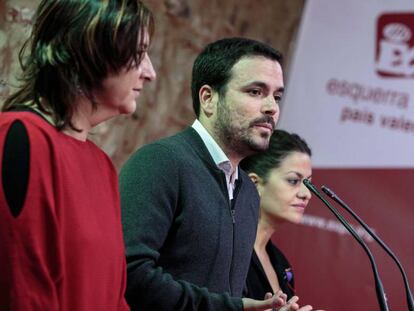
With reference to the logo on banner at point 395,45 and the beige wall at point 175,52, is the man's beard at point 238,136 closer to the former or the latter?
the beige wall at point 175,52

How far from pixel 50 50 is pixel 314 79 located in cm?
249

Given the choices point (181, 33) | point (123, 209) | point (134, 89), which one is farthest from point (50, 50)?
point (181, 33)

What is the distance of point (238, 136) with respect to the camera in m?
2.13

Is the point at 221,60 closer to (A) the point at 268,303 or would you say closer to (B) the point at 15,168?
(A) the point at 268,303

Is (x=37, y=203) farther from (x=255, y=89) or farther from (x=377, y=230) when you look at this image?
(x=377, y=230)

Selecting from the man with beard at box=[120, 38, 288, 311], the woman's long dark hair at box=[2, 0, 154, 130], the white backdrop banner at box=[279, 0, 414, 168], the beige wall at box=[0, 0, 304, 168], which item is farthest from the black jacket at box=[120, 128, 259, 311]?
the white backdrop banner at box=[279, 0, 414, 168]

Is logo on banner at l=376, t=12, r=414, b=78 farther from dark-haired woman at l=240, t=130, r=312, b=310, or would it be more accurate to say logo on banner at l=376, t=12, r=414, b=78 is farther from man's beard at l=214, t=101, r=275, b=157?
man's beard at l=214, t=101, r=275, b=157

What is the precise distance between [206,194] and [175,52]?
5.69 feet

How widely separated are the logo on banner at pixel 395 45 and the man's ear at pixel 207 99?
1751mm

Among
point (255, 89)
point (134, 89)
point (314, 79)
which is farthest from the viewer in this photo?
point (314, 79)

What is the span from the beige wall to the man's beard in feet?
3.44

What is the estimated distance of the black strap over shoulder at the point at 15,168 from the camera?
4.54ft

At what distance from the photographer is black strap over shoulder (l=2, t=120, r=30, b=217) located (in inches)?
54.5

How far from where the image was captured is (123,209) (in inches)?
73.7
